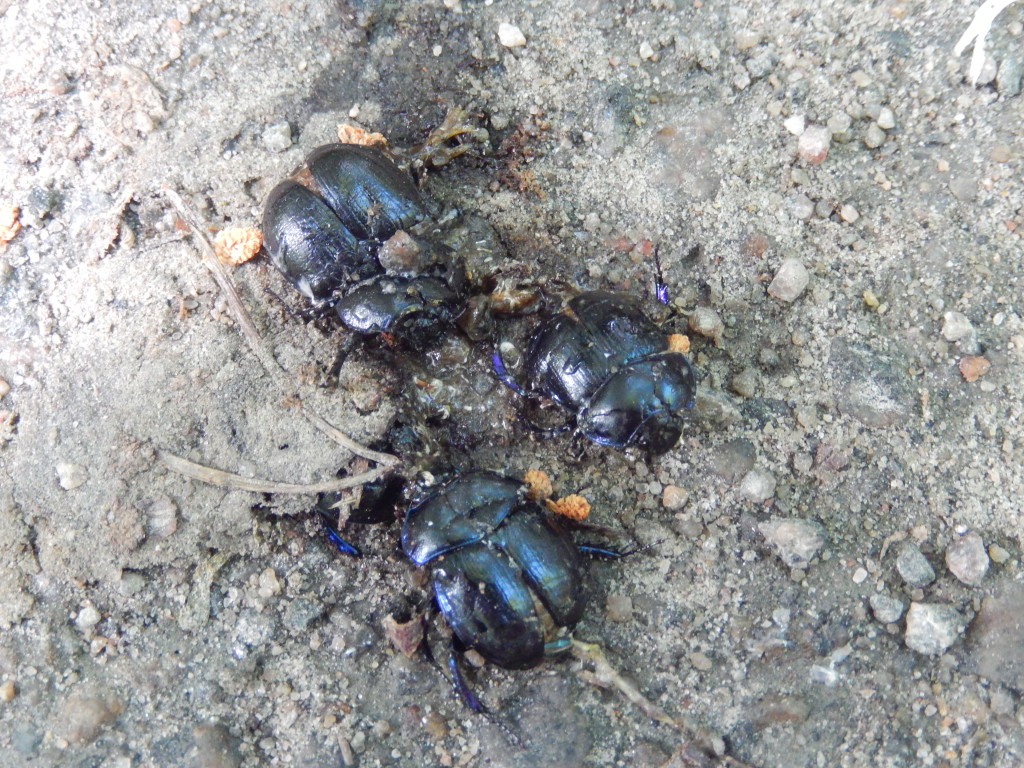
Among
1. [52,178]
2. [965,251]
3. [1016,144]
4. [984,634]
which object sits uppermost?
[52,178]

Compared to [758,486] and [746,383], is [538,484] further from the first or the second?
[746,383]

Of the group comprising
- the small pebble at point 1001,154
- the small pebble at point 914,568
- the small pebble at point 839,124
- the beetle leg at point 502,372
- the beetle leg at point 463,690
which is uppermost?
the small pebble at point 839,124

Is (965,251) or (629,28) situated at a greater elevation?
(629,28)

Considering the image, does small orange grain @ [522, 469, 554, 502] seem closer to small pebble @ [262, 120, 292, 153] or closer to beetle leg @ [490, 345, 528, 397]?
beetle leg @ [490, 345, 528, 397]

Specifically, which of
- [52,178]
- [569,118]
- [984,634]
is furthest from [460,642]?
[52,178]

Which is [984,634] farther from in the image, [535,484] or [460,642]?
[460,642]

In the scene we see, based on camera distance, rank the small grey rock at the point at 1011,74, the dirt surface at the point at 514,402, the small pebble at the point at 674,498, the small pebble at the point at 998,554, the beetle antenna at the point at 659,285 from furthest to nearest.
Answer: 1. the small grey rock at the point at 1011,74
2. the beetle antenna at the point at 659,285
3. the small pebble at the point at 674,498
4. the small pebble at the point at 998,554
5. the dirt surface at the point at 514,402

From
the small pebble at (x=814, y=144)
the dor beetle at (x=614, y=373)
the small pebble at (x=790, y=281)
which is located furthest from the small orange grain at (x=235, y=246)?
the small pebble at (x=814, y=144)

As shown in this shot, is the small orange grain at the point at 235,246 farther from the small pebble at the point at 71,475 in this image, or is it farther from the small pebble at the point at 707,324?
the small pebble at the point at 707,324
